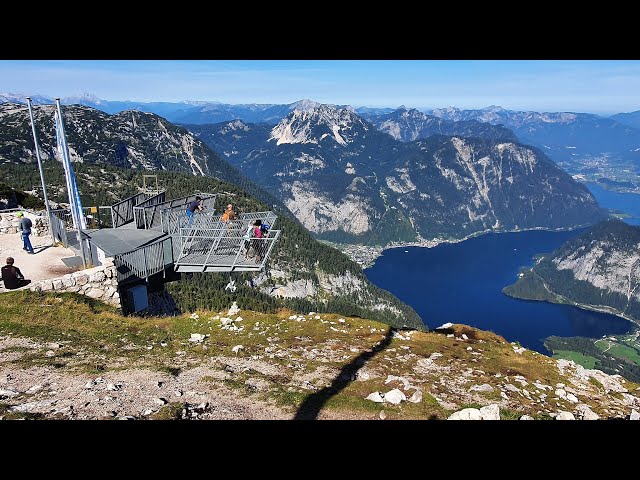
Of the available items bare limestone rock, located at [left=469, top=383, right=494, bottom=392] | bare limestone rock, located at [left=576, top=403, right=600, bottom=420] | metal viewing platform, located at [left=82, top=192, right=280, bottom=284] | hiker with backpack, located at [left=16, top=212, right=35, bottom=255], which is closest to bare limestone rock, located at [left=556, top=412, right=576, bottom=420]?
bare limestone rock, located at [left=576, top=403, right=600, bottom=420]

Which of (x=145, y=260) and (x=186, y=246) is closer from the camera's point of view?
(x=186, y=246)

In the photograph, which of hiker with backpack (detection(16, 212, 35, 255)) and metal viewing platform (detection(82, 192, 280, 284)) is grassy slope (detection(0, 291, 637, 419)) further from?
hiker with backpack (detection(16, 212, 35, 255))

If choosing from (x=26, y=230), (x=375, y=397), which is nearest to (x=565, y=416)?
(x=375, y=397)

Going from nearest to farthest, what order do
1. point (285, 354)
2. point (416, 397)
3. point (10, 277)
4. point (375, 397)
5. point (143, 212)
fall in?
1. point (375, 397)
2. point (416, 397)
3. point (285, 354)
4. point (10, 277)
5. point (143, 212)

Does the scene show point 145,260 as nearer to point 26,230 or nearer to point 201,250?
point 201,250
